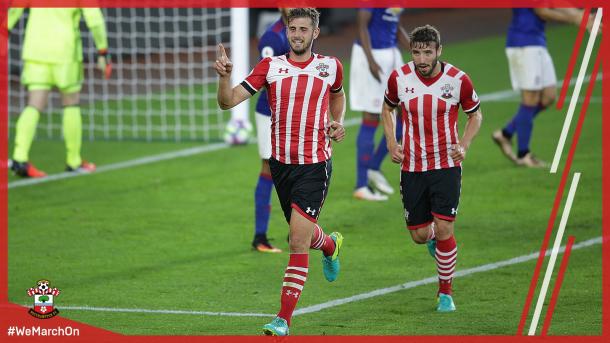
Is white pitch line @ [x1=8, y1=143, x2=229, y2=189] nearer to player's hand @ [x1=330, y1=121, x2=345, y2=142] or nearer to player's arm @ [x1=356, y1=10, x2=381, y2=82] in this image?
player's arm @ [x1=356, y1=10, x2=381, y2=82]

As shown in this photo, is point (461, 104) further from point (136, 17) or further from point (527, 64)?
point (136, 17)

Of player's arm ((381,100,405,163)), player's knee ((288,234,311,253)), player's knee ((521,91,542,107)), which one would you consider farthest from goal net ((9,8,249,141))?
player's knee ((288,234,311,253))

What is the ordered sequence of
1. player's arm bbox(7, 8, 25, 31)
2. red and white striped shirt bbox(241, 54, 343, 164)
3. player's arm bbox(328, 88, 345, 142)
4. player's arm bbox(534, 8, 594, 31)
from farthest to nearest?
1. player's arm bbox(7, 8, 25, 31)
2. player's arm bbox(534, 8, 594, 31)
3. player's arm bbox(328, 88, 345, 142)
4. red and white striped shirt bbox(241, 54, 343, 164)

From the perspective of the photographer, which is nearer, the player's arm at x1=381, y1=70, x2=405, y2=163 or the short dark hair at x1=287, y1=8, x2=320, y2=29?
the short dark hair at x1=287, y1=8, x2=320, y2=29

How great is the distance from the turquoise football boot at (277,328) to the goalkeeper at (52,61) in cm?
630

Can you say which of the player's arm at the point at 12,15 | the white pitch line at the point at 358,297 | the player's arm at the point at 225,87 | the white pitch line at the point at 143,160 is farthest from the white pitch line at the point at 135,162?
the player's arm at the point at 225,87

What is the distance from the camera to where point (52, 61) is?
12828 mm

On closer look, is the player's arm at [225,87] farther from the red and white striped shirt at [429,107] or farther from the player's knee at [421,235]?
the player's knee at [421,235]

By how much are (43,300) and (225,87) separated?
206cm

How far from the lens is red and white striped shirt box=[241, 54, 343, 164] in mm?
7418

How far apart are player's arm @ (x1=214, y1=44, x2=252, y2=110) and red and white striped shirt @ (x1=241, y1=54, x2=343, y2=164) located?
5.6 inches

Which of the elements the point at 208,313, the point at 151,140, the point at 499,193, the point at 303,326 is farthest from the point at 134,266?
the point at 151,140

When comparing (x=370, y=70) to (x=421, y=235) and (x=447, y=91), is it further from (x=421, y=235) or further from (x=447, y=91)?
(x=447, y=91)

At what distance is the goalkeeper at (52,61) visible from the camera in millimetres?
12797
